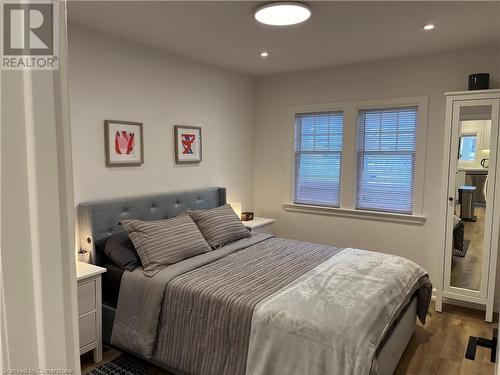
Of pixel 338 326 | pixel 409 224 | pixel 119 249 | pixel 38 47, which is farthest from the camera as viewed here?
pixel 409 224

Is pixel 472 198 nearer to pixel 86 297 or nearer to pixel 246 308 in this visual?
pixel 246 308

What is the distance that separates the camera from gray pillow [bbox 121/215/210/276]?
2.71m

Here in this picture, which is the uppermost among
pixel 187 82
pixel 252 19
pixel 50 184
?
pixel 252 19

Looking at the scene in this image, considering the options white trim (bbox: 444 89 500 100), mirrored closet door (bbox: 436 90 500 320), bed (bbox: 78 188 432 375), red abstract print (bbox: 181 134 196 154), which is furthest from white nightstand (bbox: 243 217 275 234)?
white trim (bbox: 444 89 500 100)

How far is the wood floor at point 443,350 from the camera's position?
8.41 feet

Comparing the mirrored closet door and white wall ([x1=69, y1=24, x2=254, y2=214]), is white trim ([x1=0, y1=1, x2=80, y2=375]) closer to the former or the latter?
white wall ([x1=69, y1=24, x2=254, y2=214])

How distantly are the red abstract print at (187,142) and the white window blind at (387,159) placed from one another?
189 centimetres

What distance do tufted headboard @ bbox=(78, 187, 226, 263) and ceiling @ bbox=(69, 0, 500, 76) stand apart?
1.42m

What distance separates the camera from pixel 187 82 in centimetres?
383

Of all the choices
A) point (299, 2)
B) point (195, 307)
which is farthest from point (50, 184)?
point (299, 2)

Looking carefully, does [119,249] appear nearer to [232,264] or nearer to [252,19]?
[232,264]

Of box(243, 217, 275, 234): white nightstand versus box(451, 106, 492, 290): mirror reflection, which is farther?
box(243, 217, 275, 234): white nightstand

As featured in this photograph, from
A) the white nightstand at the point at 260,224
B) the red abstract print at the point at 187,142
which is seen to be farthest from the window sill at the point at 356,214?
the red abstract print at the point at 187,142

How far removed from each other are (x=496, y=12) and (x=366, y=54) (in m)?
1.23
